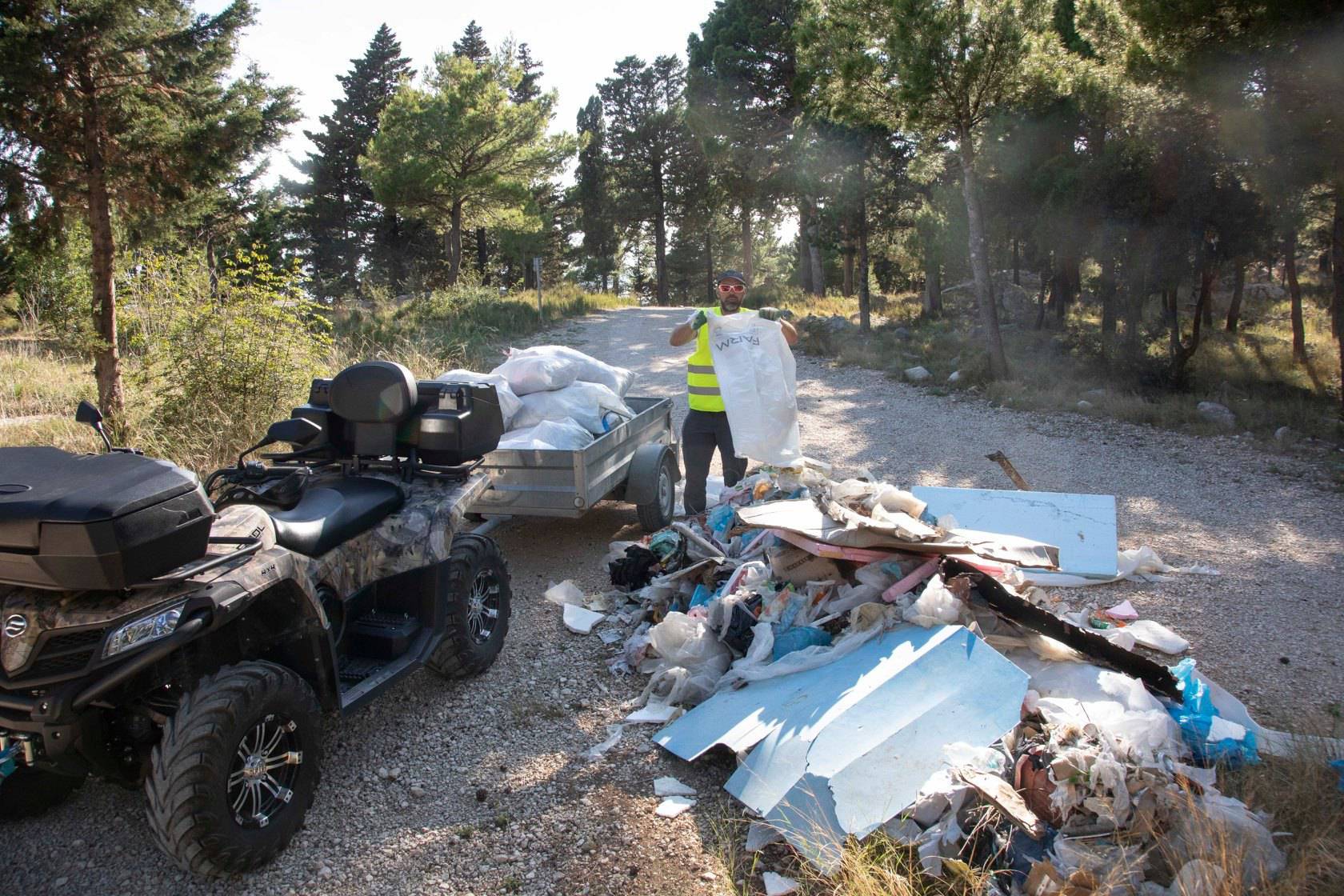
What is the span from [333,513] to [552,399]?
9.81 ft

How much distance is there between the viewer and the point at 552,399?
6336mm

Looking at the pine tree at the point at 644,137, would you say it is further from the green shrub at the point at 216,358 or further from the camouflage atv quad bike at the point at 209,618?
Answer: the camouflage atv quad bike at the point at 209,618

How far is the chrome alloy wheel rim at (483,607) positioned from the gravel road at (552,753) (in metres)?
0.24

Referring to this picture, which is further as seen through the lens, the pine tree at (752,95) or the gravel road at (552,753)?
the pine tree at (752,95)

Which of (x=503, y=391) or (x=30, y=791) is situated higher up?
(x=503, y=391)

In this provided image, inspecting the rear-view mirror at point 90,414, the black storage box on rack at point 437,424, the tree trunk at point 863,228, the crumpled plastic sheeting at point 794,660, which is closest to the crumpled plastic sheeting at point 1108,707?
the crumpled plastic sheeting at point 794,660

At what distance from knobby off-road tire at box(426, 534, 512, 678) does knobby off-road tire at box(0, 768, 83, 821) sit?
1443mm

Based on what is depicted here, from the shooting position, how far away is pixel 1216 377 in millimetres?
15094

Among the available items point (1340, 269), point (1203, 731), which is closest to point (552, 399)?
point (1203, 731)

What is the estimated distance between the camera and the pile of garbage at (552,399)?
589 cm

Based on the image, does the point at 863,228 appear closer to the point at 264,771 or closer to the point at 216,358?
the point at 216,358

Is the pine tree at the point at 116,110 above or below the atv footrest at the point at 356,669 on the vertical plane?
above

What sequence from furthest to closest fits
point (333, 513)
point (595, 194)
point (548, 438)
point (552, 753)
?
1. point (595, 194)
2. point (548, 438)
3. point (552, 753)
4. point (333, 513)

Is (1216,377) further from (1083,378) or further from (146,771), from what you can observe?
(146,771)
